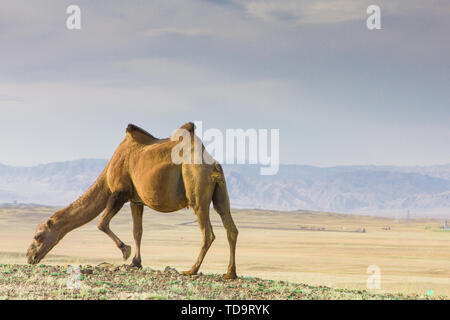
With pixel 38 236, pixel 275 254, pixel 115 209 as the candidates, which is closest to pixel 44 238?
pixel 38 236

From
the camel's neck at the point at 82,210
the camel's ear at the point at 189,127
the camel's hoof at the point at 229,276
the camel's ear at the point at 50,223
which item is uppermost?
the camel's ear at the point at 189,127

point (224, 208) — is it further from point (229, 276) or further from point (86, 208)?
point (86, 208)

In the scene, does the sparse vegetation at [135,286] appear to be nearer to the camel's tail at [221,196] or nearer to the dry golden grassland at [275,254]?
the camel's tail at [221,196]

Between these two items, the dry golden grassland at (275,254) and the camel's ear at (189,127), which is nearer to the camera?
the camel's ear at (189,127)

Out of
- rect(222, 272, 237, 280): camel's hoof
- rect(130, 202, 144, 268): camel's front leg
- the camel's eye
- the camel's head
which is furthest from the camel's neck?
rect(222, 272, 237, 280): camel's hoof

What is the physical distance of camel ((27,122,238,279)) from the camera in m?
12.1

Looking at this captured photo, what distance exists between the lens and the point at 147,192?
12.5 meters

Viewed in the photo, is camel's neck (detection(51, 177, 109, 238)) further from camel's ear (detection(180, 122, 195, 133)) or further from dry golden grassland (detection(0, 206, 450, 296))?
dry golden grassland (detection(0, 206, 450, 296))

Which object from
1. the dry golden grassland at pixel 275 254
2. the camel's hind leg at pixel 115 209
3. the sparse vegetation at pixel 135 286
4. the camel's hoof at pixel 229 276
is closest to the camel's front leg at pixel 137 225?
the sparse vegetation at pixel 135 286

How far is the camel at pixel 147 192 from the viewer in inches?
477

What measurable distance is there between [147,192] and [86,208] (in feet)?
6.18

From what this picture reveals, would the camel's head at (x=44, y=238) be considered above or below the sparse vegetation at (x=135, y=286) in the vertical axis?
above

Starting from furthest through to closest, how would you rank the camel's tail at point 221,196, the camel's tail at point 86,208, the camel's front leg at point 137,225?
the camel's front leg at point 137,225 < the camel's tail at point 86,208 < the camel's tail at point 221,196
